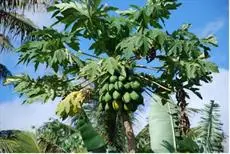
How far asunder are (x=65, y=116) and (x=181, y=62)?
716 millimetres

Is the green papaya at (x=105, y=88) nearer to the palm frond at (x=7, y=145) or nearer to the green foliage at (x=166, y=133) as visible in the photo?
the green foliage at (x=166, y=133)

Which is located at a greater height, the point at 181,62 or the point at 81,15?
the point at 81,15

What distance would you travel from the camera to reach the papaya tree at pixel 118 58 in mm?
2709

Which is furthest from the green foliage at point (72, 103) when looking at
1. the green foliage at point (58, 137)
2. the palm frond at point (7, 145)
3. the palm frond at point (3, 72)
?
the palm frond at point (3, 72)

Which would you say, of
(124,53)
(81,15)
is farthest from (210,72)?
(81,15)

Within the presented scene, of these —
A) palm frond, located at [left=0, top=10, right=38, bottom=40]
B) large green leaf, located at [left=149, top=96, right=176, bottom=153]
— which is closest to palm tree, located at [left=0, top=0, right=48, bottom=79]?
palm frond, located at [left=0, top=10, right=38, bottom=40]

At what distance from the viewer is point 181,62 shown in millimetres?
2854

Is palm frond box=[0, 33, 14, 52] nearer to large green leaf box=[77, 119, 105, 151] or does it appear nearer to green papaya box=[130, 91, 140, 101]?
large green leaf box=[77, 119, 105, 151]

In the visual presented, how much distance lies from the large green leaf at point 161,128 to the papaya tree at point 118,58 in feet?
1.03

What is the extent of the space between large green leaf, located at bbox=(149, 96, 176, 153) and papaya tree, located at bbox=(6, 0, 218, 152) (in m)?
0.31

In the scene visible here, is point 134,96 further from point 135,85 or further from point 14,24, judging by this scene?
point 14,24

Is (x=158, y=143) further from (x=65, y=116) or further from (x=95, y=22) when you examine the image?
(x=95, y=22)

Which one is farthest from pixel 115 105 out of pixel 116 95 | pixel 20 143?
pixel 20 143

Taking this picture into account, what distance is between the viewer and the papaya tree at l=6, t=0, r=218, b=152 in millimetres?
2709
